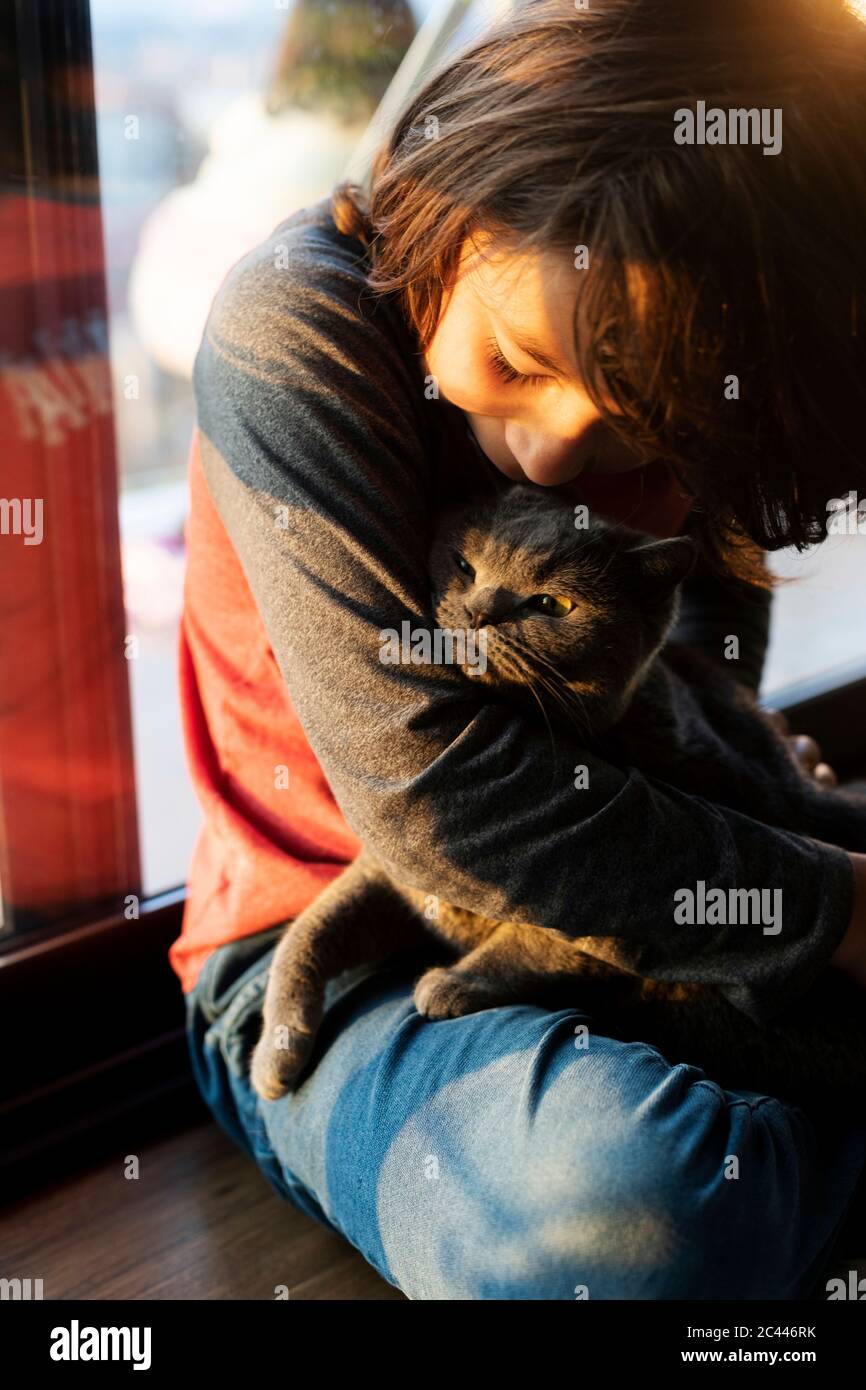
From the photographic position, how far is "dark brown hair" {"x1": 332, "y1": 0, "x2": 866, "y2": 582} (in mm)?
908

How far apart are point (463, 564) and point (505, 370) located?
0.18 meters

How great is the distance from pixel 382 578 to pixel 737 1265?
0.64 metres

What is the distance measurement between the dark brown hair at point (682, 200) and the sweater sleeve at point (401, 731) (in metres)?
0.15

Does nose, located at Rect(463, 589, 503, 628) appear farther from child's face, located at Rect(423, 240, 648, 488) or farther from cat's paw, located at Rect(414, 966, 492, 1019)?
cat's paw, located at Rect(414, 966, 492, 1019)

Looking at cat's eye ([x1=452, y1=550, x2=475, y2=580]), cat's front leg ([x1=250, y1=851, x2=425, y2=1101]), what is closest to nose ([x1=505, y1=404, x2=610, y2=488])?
cat's eye ([x1=452, y1=550, x2=475, y2=580])

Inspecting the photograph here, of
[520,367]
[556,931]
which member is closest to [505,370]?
[520,367]

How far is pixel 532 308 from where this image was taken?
99cm

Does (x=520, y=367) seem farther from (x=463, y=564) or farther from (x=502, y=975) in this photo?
(x=502, y=975)

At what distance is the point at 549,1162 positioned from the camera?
1.00m

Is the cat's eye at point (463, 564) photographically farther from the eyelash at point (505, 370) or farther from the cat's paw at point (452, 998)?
the cat's paw at point (452, 998)

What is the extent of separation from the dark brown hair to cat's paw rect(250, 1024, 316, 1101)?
65 centimetres

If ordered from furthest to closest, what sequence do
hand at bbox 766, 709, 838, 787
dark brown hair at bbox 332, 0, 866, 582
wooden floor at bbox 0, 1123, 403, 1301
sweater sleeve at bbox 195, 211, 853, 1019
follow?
1. hand at bbox 766, 709, 838, 787
2. wooden floor at bbox 0, 1123, 403, 1301
3. sweater sleeve at bbox 195, 211, 853, 1019
4. dark brown hair at bbox 332, 0, 866, 582
